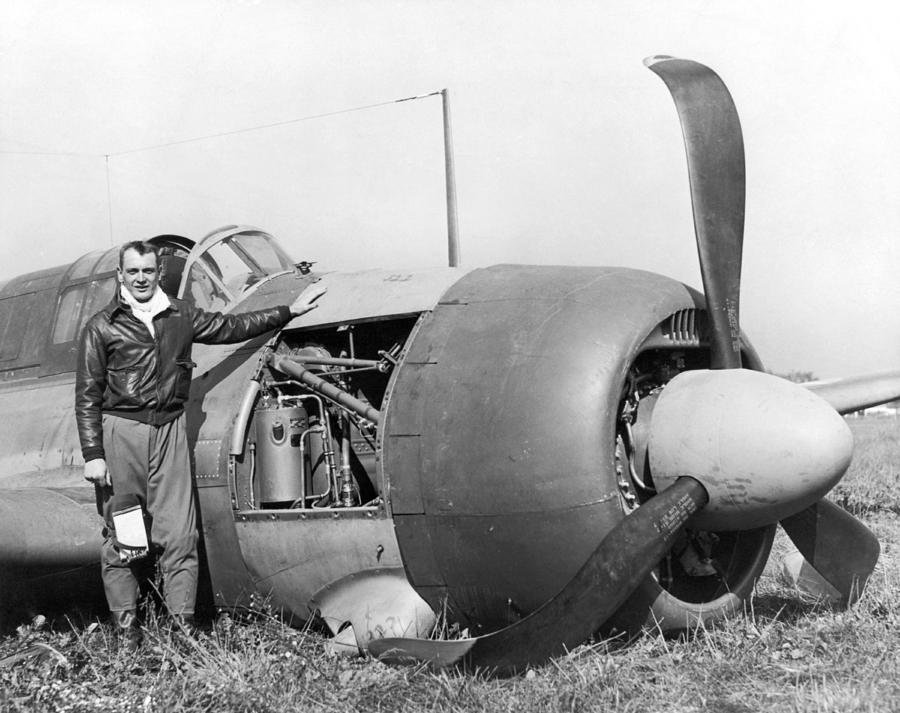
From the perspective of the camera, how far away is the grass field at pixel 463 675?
162 inches

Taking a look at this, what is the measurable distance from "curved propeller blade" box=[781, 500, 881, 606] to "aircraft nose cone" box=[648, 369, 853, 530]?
1071mm

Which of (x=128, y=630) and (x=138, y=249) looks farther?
(x=138, y=249)

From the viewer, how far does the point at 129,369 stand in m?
5.23

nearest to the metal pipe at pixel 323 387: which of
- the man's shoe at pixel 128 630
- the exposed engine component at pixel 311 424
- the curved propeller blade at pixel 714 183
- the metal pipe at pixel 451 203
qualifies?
the exposed engine component at pixel 311 424

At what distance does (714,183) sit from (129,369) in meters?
3.16

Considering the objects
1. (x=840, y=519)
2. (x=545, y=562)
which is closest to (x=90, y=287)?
(x=545, y=562)

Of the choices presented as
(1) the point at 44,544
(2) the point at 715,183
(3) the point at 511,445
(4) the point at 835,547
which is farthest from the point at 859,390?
(1) the point at 44,544

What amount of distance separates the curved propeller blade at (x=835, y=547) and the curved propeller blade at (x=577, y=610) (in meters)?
1.70

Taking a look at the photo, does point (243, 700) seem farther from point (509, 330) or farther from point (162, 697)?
point (509, 330)

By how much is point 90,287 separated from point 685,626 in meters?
4.45

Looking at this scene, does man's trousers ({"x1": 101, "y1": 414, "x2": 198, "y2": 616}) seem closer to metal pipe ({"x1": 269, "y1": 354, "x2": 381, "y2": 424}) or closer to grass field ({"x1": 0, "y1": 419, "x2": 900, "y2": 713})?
grass field ({"x1": 0, "y1": 419, "x2": 900, "y2": 713})

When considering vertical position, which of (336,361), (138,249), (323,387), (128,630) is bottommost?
(128,630)

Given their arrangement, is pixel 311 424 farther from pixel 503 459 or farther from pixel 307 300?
pixel 503 459

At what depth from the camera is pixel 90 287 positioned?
691 centimetres
